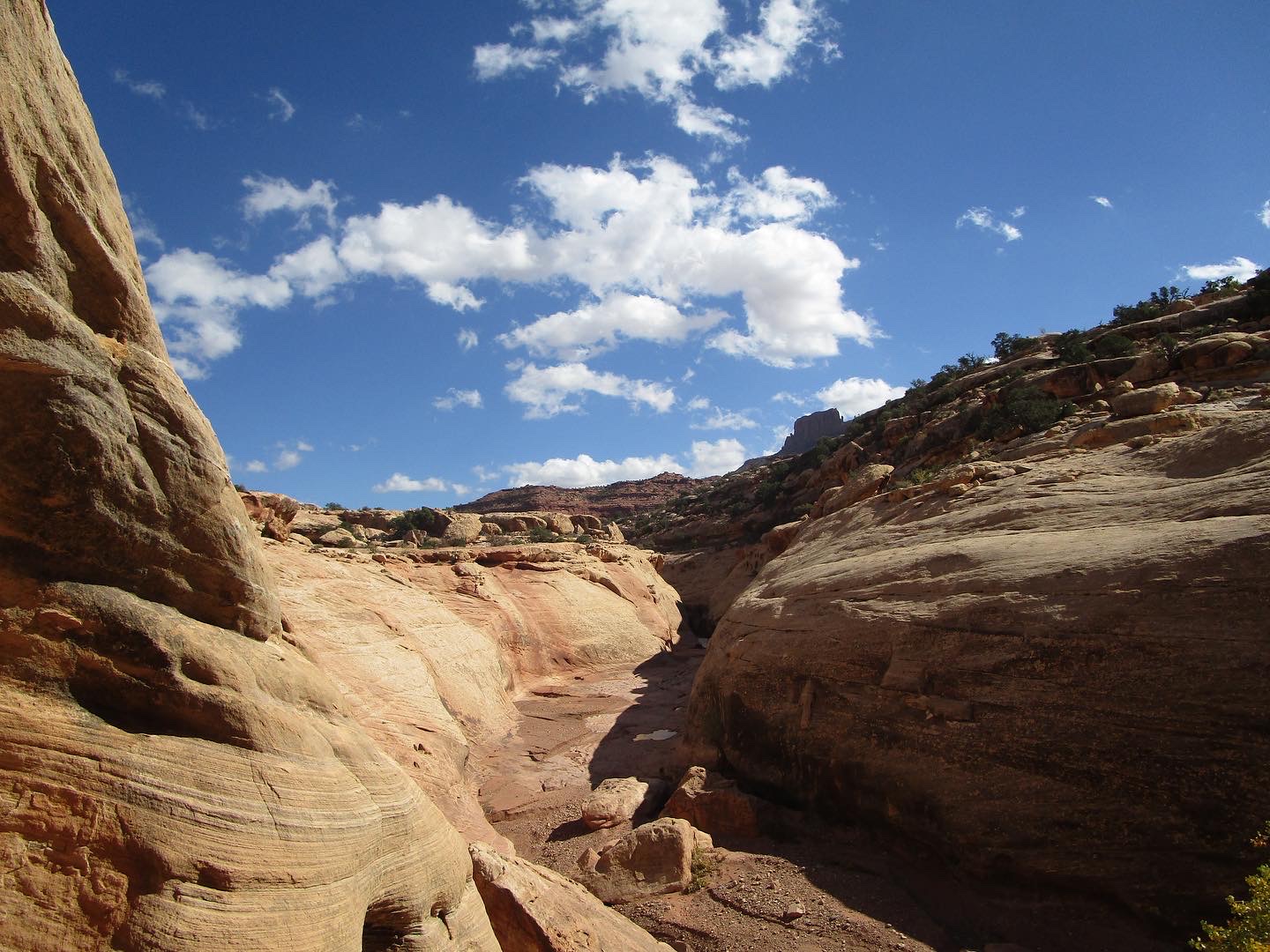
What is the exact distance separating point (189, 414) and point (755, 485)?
4870 centimetres

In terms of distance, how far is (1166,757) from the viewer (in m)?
6.86

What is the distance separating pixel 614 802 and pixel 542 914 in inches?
207

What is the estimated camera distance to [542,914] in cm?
627

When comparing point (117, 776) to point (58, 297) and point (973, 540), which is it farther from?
point (973, 540)

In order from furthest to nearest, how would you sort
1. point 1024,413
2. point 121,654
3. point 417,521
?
point 417,521
point 1024,413
point 121,654

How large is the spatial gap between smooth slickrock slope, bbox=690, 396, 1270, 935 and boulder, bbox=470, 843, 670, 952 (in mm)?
3800

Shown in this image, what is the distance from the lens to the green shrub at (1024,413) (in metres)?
17.2

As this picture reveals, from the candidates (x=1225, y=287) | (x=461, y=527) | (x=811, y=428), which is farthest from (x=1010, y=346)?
(x=811, y=428)

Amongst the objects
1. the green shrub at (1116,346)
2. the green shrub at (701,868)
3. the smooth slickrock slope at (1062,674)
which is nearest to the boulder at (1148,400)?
the smooth slickrock slope at (1062,674)

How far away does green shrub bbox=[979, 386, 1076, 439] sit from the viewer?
17.2 metres

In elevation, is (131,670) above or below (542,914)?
above

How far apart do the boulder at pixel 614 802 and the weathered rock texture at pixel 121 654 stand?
6.56m

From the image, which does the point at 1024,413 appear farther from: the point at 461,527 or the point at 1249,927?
the point at 461,527

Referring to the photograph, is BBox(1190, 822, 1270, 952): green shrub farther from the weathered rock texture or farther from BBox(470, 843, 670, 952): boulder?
the weathered rock texture
